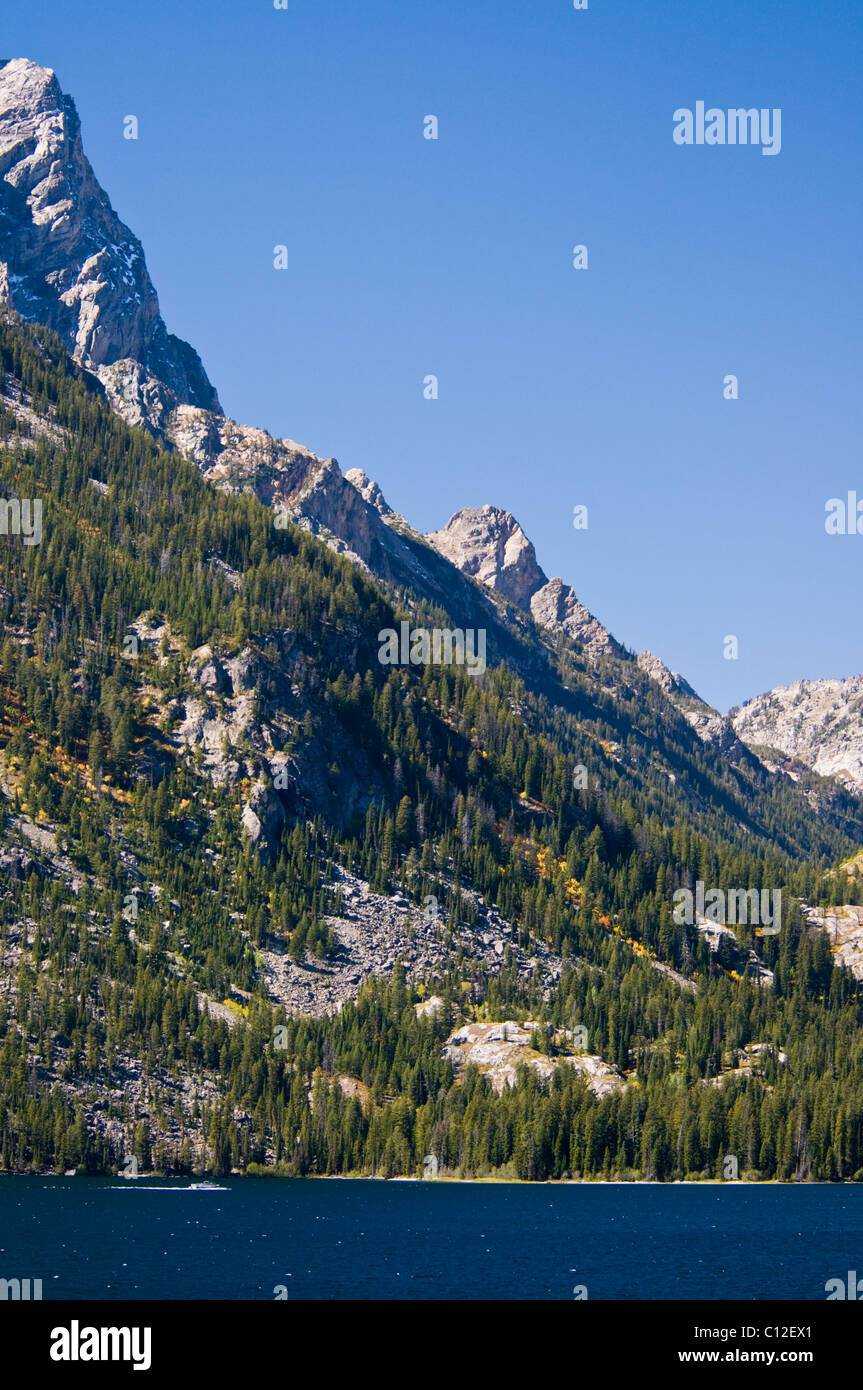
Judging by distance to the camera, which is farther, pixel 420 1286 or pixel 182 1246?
pixel 182 1246

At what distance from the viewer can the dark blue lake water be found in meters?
104

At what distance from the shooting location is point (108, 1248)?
11906 centimetres

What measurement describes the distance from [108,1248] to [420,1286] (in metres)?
30.2

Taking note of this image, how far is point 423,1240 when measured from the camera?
130 metres

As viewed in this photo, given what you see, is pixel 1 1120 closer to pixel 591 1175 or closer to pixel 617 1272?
pixel 591 1175

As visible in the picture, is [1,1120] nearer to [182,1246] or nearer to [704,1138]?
[182,1246]

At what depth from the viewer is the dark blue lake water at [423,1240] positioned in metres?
Result: 104

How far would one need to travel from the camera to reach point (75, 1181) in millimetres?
181625
